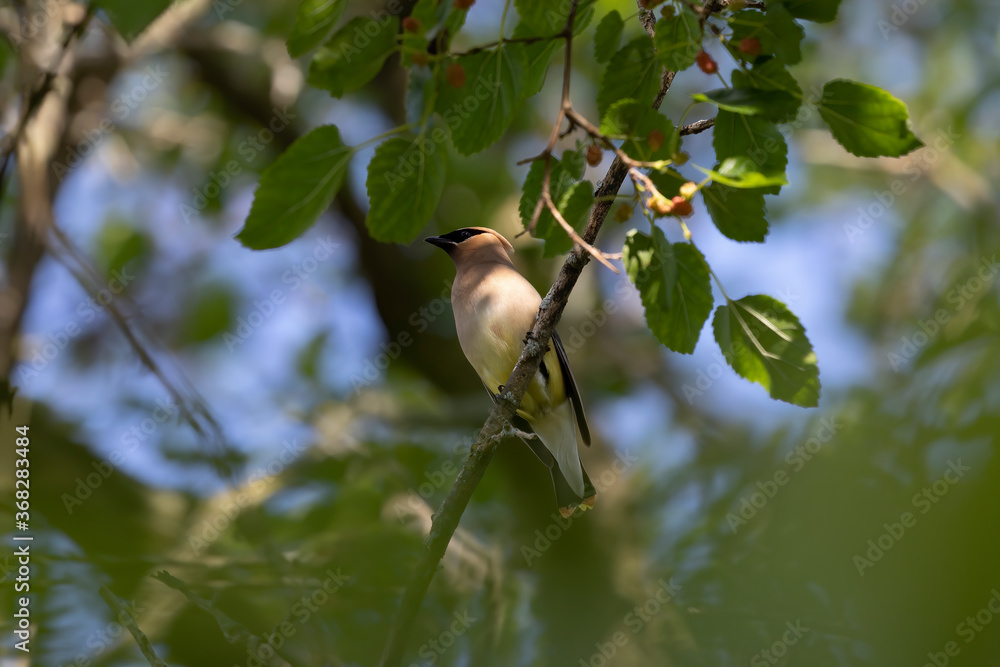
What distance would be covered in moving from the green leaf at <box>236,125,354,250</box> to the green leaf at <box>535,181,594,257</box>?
608mm

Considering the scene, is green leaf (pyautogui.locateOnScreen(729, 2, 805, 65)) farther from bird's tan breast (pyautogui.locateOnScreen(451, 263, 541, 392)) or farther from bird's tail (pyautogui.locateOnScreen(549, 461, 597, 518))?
bird's tail (pyautogui.locateOnScreen(549, 461, 597, 518))

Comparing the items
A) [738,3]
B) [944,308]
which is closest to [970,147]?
[944,308]

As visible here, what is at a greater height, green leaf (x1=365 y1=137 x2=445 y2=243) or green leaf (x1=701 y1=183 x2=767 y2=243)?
green leaf (x1=365 y1=137 x2=445 y2=243)

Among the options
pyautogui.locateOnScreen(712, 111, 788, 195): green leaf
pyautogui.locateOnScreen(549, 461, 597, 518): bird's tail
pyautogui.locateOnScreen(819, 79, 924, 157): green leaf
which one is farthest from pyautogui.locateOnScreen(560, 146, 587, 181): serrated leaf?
pyautogui.locateOnScreen(549, 461, 597, 518): bird's tail

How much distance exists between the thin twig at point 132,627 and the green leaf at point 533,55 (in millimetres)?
2095

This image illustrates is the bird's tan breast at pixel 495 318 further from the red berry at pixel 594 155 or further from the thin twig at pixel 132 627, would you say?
the thin twig at pixel 132 627

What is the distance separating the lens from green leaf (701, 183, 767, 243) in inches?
78.8

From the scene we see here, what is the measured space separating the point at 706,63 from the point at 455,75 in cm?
66

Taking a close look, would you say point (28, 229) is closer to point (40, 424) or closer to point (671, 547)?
point (40, 424)

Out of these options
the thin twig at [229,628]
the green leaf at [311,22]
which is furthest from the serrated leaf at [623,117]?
the thin twig at [229,628]

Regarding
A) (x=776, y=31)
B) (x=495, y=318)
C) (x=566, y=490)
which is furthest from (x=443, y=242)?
(x=776, y=31)

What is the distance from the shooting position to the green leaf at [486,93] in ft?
6.51

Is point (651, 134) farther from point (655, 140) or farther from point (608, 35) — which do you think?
point (608, 35)

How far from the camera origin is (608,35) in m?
2.14
